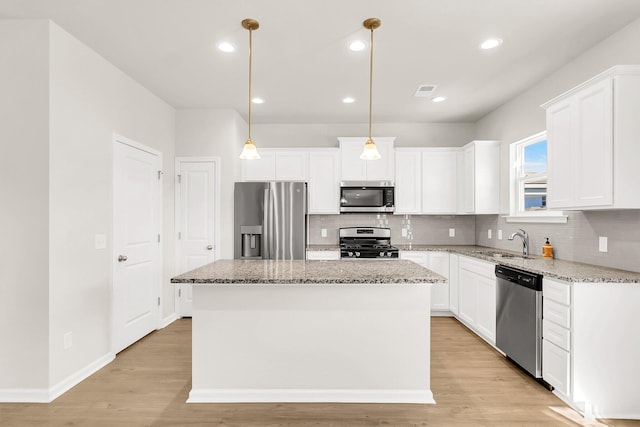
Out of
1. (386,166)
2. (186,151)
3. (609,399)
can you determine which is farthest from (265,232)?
(609,399)

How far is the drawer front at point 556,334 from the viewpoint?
7.67ft

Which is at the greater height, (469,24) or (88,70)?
(469,24)

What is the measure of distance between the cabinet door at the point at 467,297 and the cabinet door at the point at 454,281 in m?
0.09

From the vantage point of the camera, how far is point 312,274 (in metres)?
2.31

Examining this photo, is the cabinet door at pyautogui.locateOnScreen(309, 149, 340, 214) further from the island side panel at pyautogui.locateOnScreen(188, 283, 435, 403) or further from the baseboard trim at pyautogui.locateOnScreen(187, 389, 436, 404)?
the baseboard trim at pyautogui.locateOnScreen(187, 389, 436, 404)

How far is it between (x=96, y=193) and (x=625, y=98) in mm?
4142

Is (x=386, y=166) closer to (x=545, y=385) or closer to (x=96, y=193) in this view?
(x=545, y=385)

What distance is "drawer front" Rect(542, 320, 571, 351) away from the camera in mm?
2338

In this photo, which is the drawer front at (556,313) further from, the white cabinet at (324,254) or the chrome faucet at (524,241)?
the white cabinet at (324,254)

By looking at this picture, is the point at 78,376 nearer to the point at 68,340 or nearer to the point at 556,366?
the point at 68,340

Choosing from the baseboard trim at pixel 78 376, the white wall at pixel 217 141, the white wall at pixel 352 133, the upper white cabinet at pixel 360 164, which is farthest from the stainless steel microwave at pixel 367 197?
the baseboard trim at pixel 78 376

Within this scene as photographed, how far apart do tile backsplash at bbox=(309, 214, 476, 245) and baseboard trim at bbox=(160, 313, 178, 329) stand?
7.91 ft

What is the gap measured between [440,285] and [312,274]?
2.85 meters

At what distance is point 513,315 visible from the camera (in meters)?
2.94
